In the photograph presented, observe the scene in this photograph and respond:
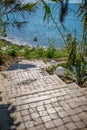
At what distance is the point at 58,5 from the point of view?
9.48 meters

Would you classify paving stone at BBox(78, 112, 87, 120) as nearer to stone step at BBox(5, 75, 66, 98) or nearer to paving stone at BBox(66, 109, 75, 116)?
paving stone at BBox(66, 109, 75, 116)

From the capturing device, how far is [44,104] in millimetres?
5016

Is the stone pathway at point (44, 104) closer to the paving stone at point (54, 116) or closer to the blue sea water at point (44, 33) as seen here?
the paving stone at point (54, 116)

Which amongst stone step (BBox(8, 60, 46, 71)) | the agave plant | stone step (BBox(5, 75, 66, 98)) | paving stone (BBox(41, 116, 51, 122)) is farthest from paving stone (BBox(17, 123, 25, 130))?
stone step (BBox(8, 60, 46, 71))

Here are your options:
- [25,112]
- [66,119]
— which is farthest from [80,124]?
[25,112]

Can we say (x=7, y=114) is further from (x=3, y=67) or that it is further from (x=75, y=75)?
(x=3, y=67)

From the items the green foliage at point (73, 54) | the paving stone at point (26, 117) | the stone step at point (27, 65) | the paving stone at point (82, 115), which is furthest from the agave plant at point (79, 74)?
the paving stone at point (26, 117)

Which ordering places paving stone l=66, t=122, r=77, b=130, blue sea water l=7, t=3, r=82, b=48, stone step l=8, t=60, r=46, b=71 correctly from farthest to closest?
blue sea water l=7, t=3, r=82, b=48, stone step l=8, t=60, r=46, b=71, paving stone l=66, t=122, r=77, b=130

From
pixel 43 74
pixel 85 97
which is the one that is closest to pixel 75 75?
pixel 43 74

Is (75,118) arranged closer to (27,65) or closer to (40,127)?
(40,127)

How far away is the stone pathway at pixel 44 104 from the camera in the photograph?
4244 millimetres

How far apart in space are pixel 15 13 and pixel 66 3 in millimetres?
2360

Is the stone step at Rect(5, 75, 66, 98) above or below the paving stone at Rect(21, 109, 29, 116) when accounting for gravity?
below

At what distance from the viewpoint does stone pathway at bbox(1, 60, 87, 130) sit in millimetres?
4244
